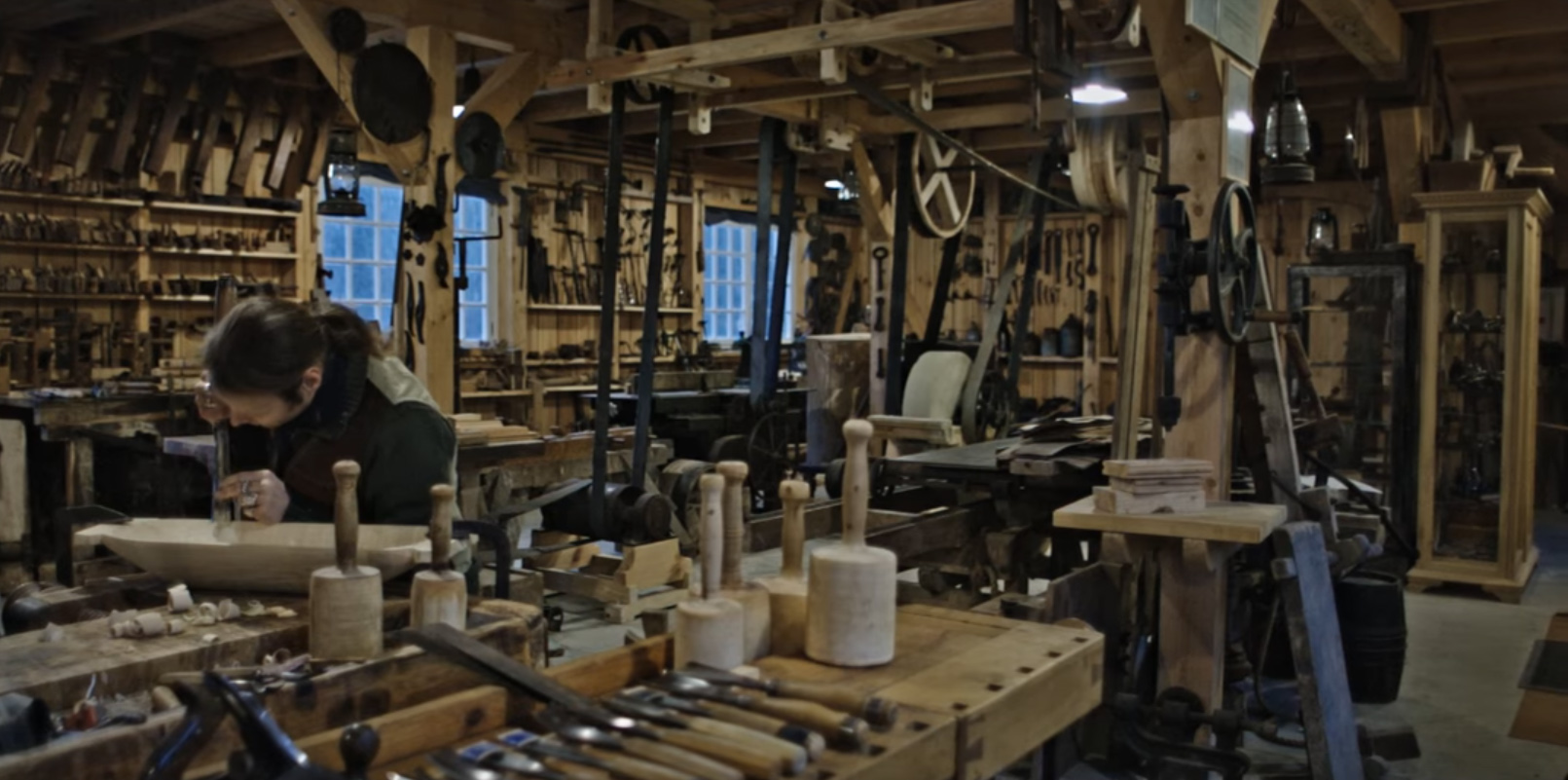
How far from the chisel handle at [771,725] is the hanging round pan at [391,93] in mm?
4568

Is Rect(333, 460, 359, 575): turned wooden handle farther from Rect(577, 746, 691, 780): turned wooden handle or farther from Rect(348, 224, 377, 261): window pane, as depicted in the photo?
Rect(348, 224, 377, 261): window pane

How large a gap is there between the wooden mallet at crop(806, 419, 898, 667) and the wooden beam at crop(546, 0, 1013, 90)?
3607mm

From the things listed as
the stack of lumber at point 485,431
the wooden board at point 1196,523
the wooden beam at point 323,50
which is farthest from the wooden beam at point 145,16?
the wooden board at point 1196,523

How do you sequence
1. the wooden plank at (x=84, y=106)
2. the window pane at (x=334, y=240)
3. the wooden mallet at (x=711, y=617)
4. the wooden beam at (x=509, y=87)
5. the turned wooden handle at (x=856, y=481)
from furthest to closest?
the window pane at (x=334, y=240), the wooden plank at (x=84, y=106), the wooden beam at (x=509, y=87), the turned wooden handle at (x=856, y=481), the wooden mallet at (x=711, y=617)

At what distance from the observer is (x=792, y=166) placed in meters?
7.21

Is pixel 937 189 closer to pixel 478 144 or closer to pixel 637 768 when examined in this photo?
pixel 478 144

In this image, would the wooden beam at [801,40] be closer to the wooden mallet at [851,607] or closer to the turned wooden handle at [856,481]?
→ the turned wooden handle at [856,481]

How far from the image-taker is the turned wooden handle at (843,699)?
1416 mm

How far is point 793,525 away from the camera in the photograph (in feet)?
5.81

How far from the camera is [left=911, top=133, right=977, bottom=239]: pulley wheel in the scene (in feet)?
23.1

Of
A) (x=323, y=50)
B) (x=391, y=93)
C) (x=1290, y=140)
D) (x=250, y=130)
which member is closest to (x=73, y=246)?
(x=250, y=130)

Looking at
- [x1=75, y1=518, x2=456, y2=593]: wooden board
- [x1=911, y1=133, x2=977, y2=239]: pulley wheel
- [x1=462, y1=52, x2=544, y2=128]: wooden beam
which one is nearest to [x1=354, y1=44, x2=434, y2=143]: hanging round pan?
[x1=462, y1=52, x2=544, y2=128]: wooden beam

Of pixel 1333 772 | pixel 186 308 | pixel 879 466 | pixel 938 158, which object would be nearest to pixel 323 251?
pixel 186 308

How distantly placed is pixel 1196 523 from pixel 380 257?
781cm
